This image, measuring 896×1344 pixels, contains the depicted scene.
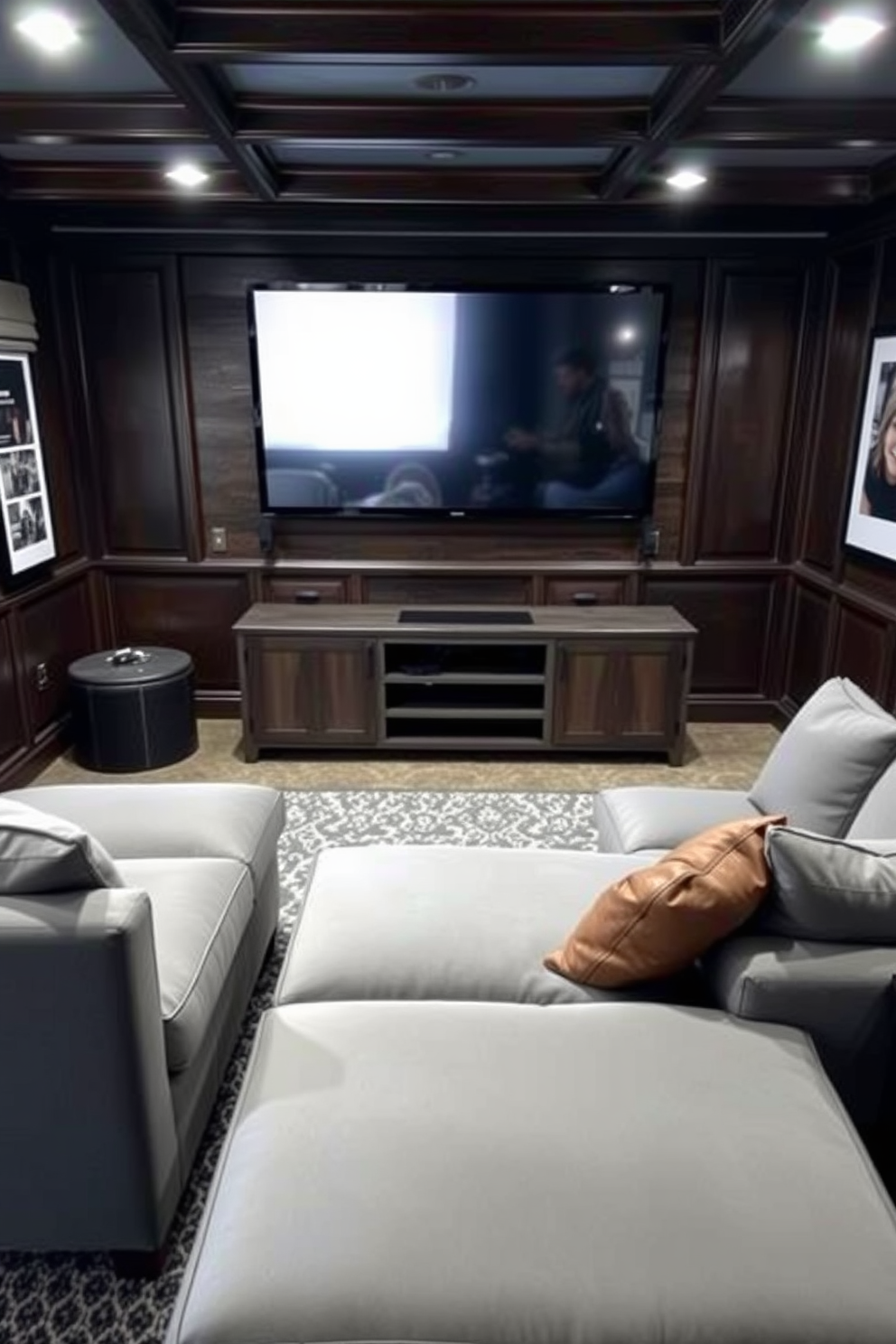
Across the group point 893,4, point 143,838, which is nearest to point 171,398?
point 143,838

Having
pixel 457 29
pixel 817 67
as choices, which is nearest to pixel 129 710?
pixel 457 29

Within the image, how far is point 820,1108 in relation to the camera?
1370 millimetres

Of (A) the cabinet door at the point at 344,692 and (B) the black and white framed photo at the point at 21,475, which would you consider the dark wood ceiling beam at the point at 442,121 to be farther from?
(A) the cabinet door at the point at 344,692

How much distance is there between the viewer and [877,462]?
11.4 ft

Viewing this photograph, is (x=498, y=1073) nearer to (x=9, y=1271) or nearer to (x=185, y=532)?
(x=9, y=1271)

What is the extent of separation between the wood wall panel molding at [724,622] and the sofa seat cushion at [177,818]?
2.49 meters

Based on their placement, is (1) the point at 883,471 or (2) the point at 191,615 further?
(2) the point at 191,615

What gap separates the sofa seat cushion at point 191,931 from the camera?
5.36 feet

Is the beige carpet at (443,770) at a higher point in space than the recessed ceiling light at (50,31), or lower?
lower

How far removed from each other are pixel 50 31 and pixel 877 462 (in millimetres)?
3040

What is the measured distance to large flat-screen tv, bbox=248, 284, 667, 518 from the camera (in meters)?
3.93

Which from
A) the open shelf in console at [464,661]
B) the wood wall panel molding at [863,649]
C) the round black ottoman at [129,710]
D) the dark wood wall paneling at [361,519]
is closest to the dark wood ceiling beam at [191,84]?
the dark wood wall paneling at [361,519]

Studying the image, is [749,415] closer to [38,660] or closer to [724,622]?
[724,622]

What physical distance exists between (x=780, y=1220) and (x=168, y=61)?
251 centimetres
